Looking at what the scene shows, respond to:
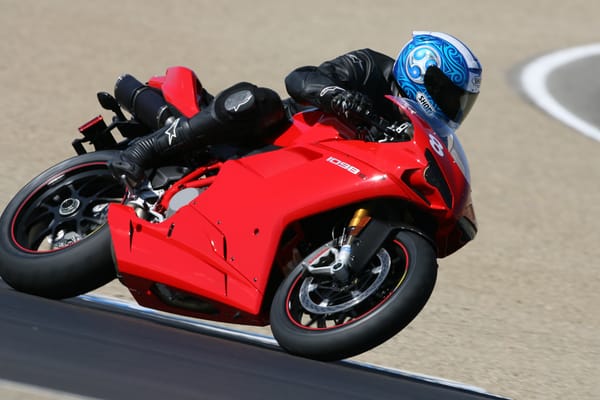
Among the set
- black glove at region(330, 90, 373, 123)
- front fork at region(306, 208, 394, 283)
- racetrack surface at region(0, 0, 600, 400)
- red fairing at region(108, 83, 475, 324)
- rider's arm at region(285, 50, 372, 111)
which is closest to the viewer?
front fork at region(306, 208, 394, 283)

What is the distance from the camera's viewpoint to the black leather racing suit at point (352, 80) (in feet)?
16.3

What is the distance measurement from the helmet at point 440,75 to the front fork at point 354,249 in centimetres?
64

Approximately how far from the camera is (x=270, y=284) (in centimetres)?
482

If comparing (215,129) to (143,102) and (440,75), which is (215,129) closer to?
(143,102)

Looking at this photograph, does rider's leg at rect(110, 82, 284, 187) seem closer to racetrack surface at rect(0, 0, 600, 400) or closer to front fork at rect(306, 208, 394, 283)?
front fork at rect(306, 208, 394, 283)

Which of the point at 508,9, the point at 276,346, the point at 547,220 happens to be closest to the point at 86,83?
the point at 547,220

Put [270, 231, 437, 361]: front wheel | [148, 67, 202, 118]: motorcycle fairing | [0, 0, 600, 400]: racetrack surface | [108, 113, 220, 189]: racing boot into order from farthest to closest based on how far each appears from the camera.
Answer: [0, 0, 600, 400]: racetrack surface, [148, 67, 202, 118]: motorcycle fairing, [108, 113, 220, 189]: racing boot, [270, 231, 437, 361]: front wheel

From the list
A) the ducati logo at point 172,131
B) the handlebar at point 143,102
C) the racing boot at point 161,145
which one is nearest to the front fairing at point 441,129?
the racing boot at point 161,145

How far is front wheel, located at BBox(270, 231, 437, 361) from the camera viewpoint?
4.34 metres

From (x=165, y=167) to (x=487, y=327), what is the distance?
2.12 meters

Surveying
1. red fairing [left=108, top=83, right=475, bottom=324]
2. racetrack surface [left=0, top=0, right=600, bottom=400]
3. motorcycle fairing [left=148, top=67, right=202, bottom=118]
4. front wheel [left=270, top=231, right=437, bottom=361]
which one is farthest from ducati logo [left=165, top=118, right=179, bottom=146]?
racetrack surface [left=0, top=0, right=600, bottom=400]

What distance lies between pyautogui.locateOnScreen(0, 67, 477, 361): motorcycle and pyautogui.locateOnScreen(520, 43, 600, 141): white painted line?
741cm

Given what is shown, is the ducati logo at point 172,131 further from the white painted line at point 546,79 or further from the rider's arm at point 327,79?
the white painted line at point 546,79

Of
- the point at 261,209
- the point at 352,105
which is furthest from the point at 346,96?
the point at 261,209
